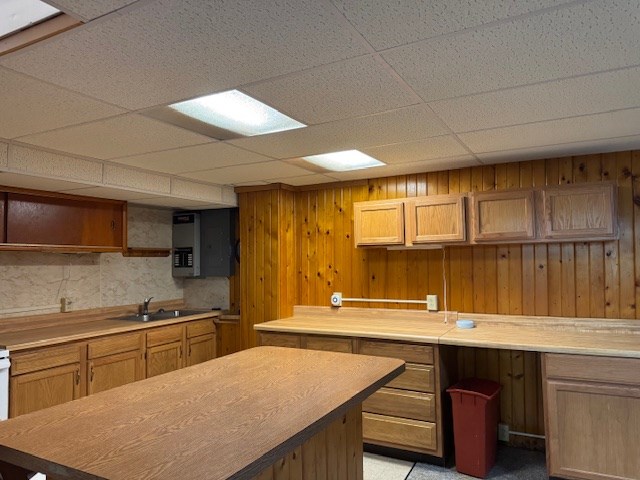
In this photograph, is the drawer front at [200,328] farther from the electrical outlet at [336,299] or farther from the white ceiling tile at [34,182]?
the white ceiling tile at [34,182]

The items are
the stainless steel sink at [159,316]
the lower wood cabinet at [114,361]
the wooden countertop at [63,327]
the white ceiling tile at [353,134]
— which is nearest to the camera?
the white ceiling tile at [353,134]

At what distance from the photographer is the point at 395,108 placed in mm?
2197

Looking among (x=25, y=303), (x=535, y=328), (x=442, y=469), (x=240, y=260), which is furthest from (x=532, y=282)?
(x=25, y=303)

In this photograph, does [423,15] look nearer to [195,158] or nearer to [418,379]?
[195,158]

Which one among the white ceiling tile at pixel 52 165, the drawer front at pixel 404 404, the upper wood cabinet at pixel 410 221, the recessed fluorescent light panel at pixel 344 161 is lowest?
the drawer front at pixel 404 404

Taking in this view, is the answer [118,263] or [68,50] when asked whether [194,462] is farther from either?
[118,263]

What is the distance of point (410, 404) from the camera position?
3.21 m

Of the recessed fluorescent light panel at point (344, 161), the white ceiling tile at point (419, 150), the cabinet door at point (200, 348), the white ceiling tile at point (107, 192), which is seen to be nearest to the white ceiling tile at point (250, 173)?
the recessed fluorescent light panel at point (344, 161)

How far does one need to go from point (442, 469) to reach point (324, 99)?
2608 millimetres

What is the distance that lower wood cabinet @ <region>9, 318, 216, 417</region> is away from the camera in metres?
3.10

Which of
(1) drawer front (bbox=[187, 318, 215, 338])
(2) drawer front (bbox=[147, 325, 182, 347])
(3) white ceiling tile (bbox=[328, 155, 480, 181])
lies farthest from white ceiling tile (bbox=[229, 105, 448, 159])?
Result: (1) drawer front (bbox=[187, 318, 215, 338])

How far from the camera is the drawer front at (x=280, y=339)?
3711 mm

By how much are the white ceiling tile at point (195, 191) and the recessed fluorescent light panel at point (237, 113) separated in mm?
1508

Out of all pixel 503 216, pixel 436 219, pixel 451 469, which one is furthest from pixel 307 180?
pixel 451 469
